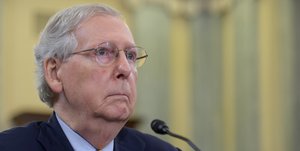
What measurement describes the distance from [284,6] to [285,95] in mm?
1080

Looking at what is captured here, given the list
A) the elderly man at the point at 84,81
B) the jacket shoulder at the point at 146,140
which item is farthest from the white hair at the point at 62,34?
the jacket shoulder at the point at 146,140

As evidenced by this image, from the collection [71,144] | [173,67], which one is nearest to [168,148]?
[71,144]

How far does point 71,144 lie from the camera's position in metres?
2.62

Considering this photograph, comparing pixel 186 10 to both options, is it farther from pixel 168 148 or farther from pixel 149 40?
pixel 168 148

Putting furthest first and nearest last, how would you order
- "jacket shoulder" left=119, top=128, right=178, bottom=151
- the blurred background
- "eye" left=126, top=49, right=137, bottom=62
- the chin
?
1. the blurred background
2. "jacket shoulder" left=119, top=128, right=178, bottom=151
3. "eye" left=126, top=49, right=137, bottom=62
4. the chin

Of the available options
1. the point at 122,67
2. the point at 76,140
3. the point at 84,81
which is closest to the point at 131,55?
the point at 122,67

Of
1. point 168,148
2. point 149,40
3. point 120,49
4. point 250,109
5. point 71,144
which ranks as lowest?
point 250,109

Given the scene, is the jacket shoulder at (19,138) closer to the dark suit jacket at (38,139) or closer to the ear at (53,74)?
the dark suit jacket at (38,139)

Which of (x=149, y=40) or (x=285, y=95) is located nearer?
(x=285, y=95)

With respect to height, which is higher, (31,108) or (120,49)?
(120,49)

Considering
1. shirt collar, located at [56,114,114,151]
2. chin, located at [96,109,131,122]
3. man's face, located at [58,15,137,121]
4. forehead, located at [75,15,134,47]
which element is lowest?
shirt collar, located at [56,114,114,151]

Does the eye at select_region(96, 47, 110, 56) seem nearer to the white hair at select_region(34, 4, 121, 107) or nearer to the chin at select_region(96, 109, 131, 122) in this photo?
the white hair at select_region(34, 4, 121, 107)

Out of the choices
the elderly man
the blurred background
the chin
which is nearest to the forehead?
the elderly man

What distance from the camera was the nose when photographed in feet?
8.45
